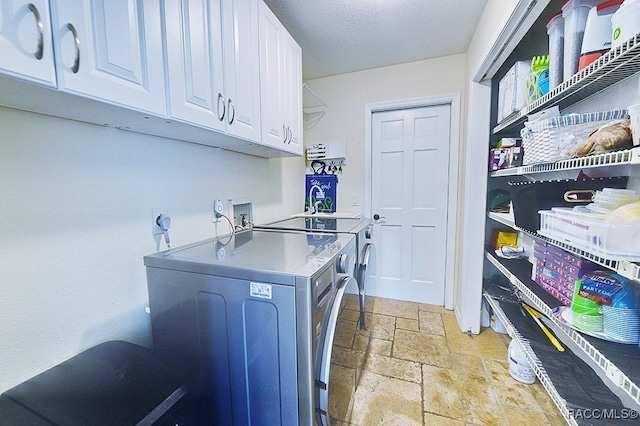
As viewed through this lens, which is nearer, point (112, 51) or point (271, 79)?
point (112, 51)

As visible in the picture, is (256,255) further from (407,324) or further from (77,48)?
(407,324)

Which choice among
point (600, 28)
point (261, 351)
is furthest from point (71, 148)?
point (600, 28)

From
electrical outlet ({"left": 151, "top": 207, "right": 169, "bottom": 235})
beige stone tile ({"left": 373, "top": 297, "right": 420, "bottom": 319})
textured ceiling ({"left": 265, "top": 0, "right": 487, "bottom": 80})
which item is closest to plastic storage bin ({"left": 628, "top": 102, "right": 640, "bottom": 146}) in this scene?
textured ceiling ({"left": 265, "top": 0, "right": 487, "bottom": 80})

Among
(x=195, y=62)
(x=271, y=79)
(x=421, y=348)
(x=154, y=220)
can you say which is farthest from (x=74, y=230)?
(x=421, y=348)

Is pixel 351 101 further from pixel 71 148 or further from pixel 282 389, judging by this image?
pixel 282 389

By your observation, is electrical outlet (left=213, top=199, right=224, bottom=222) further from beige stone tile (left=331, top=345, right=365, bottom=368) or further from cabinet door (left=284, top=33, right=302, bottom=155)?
beige stone tile (left=331, top=345, right=365, bottom=368)

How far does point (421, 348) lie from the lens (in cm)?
189

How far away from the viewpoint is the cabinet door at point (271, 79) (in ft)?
4.74

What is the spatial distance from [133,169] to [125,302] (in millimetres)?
585

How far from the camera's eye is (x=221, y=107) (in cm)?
114

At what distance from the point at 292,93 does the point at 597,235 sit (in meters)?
1.77

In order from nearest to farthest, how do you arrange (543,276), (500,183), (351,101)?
(543,276) < (500,183) < (351,101)

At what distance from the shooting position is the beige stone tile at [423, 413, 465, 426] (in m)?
1.29

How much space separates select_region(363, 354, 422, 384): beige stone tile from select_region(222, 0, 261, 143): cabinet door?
1.67 metres
